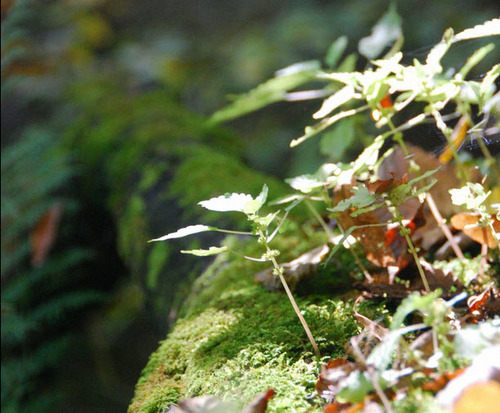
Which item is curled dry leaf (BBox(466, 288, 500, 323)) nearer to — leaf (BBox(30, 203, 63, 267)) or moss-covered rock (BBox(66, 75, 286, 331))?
moss-covered rock (BBox(66, 75, 286, 331))

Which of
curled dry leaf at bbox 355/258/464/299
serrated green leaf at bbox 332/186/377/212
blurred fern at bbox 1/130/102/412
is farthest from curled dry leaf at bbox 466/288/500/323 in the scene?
blurred fern at bbox 1/130/102/412

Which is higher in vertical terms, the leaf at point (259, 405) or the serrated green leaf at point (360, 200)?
the serrated green leaf at point (360, 200)

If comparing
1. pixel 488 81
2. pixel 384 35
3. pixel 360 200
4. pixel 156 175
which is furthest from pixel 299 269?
pixel 156 175

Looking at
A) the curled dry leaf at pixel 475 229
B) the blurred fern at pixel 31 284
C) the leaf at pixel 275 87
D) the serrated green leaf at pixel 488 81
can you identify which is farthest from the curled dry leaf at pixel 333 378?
the blurred fern at pixel 31 284

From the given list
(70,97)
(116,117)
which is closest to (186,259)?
(116,117)

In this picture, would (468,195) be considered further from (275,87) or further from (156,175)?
(156,175)

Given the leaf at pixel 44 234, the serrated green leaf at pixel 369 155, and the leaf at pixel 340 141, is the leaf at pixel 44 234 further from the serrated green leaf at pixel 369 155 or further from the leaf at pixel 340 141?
the serrated green leaf at pixel 369 155
